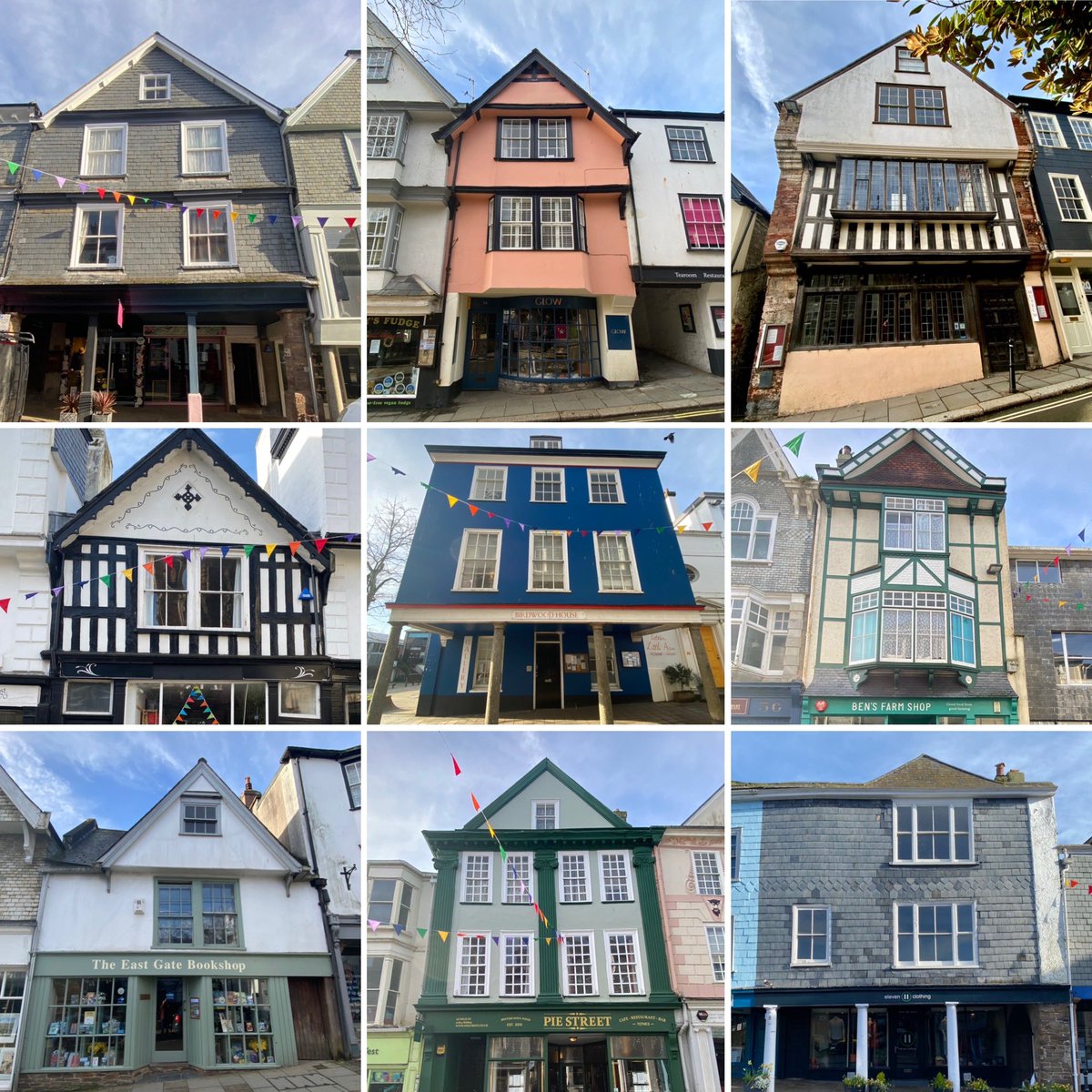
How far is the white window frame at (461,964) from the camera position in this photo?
6.76 m

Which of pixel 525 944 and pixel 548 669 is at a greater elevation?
pixel 548 669

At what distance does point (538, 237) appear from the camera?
744 centimetres

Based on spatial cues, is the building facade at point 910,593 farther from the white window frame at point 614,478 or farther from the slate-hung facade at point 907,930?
the white window frame at point 614,478

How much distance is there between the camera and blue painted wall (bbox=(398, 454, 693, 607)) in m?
6.97

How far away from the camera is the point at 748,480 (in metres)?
6.97

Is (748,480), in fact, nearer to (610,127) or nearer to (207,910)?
(610,127)

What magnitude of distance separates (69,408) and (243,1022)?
4265 millimetres

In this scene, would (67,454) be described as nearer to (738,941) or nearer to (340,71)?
(340,71)

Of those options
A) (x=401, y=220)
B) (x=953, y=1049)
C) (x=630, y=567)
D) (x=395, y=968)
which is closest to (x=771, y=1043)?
(x=953, y=1049)

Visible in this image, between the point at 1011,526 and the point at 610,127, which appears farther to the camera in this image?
the point at 610,127

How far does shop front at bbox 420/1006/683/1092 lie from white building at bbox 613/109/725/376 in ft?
14.4

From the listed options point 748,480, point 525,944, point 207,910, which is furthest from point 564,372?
point 207,910

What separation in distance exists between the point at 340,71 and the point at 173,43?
1.20 metres

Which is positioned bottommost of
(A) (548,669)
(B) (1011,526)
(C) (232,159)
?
(A) (548,669)
